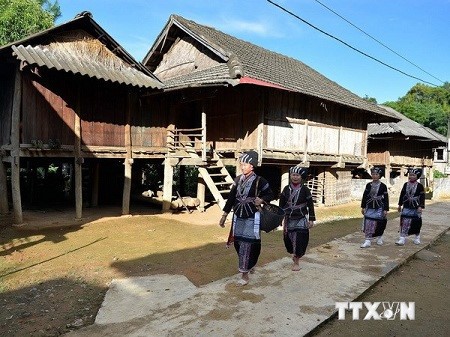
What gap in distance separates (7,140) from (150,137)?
14.3 ft

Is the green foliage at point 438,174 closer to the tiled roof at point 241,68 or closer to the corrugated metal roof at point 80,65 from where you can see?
the tiled roof at point 241,68

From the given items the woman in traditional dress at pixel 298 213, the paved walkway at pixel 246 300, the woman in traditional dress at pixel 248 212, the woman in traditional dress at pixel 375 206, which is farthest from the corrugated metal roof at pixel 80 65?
the woman in traditional dress at pixel 375 206

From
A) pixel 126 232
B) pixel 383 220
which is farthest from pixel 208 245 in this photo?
pixel 383 220

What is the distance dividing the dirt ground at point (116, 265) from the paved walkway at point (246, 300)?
0.28 meters

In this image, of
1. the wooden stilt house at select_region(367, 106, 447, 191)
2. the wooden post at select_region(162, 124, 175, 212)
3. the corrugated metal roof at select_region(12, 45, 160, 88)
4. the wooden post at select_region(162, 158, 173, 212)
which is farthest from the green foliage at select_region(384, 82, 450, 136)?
the corrugated metal roof at select_region(12, 45, 160, 88)

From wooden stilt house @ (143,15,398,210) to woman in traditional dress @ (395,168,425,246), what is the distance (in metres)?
4.70

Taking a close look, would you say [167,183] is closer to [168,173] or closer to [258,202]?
[168,173]

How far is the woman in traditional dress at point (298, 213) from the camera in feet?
19.1

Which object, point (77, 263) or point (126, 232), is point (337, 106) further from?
point (77, 263)

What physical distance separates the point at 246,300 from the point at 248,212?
1230mm

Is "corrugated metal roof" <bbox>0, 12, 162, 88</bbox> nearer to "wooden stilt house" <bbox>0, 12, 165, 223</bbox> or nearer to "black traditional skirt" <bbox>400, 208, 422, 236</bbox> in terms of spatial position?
"wooden stilt house" <bbox>0, 12, 165, 223</bbox>

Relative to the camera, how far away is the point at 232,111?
12.8 metres

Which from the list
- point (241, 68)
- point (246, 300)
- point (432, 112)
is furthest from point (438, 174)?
point (246, 300)

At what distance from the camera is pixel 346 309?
4441mm
